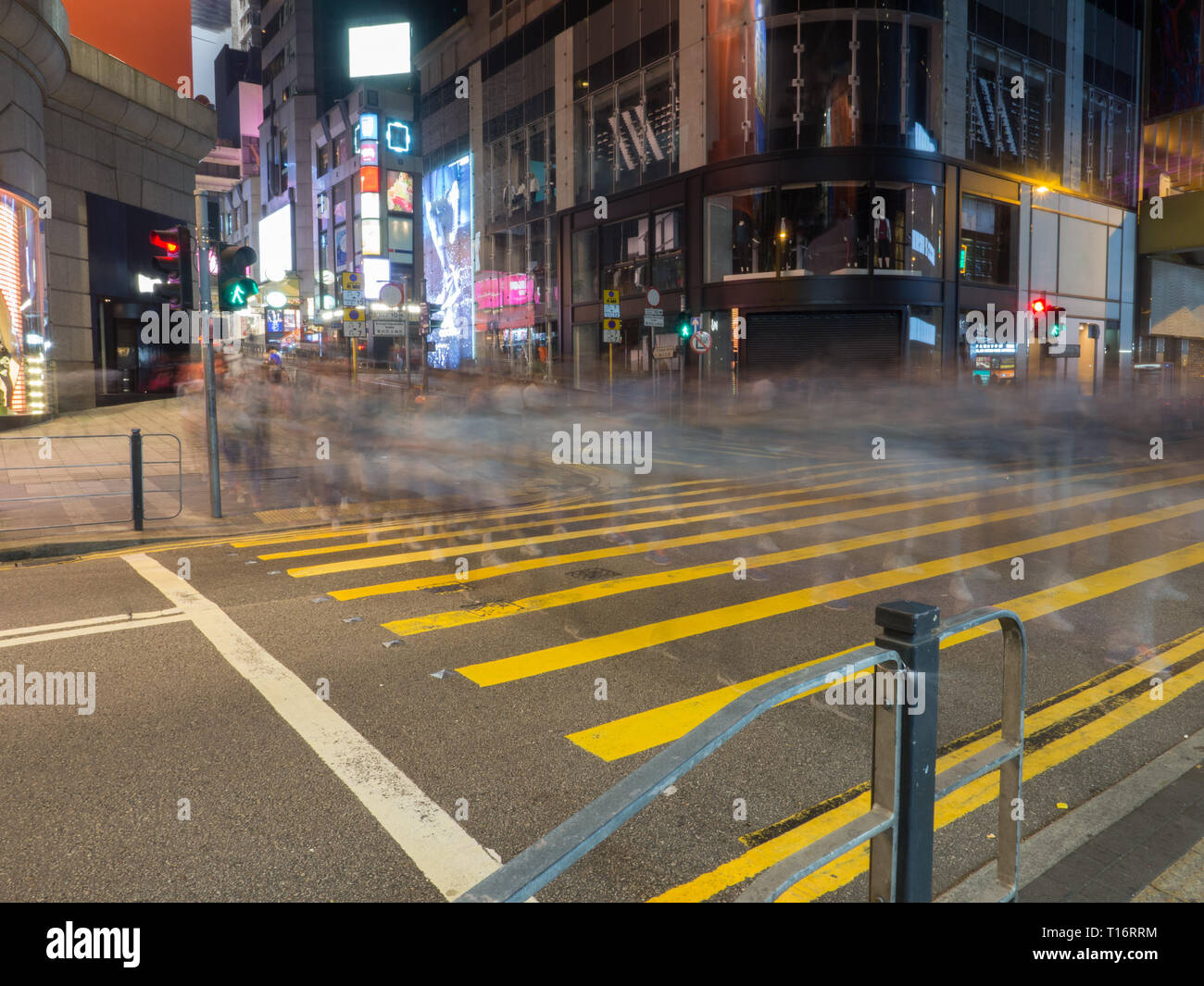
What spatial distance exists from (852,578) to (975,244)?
29.6m

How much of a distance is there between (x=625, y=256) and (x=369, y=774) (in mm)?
35746

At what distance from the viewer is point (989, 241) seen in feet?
113

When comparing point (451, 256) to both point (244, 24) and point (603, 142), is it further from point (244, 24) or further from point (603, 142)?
point (244, 24)

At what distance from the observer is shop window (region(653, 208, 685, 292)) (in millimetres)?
34906

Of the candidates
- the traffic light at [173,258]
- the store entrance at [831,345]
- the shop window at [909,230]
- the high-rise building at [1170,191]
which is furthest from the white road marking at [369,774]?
the high-rise building at [1170,191]

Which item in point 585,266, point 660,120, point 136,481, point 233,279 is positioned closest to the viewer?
point 136,481

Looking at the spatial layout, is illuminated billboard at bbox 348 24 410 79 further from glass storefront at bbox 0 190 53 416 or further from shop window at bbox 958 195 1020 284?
glass storefront at bbox 0 190 53 416

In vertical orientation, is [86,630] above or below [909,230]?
below

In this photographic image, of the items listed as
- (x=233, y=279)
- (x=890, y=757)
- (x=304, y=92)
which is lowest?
(x=890, y=757)

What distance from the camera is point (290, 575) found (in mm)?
8930

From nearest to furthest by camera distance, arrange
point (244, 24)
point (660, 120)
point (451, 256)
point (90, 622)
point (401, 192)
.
→ point (90, 622)
point (660, 120)
point (451, 256)
point (401, 192)
point (244, 24)

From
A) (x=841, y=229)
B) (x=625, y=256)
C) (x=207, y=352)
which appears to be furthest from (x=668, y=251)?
(x=207, y=352)

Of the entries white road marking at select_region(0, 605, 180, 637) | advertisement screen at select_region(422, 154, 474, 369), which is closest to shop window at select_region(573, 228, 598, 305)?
advertisement screen at select_region(422, 154, 474, 369)
